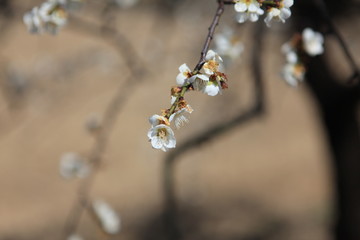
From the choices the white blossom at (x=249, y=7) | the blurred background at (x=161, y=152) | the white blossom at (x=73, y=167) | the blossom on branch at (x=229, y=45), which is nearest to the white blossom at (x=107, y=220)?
the white blossom at (x=73, y=167)

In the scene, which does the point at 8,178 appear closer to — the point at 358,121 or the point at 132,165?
the point at 132,165

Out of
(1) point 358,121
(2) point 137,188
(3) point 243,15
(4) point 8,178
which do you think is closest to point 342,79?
(1) point 358,121

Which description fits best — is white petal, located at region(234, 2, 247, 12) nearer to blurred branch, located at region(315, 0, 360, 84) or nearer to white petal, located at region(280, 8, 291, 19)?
Result: white petal, located at region(280, 8, 291, 19)

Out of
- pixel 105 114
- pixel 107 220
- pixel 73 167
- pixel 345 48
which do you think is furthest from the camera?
pixel 105 114

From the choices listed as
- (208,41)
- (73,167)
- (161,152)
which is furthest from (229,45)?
(161,152)

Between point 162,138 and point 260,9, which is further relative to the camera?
point 260,9

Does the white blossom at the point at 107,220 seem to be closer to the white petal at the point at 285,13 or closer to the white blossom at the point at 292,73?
the white blossom at the point at 292,73

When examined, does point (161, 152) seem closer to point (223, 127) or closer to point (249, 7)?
point (223, 127)
